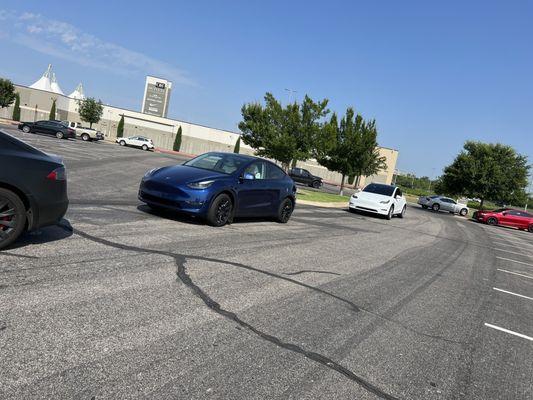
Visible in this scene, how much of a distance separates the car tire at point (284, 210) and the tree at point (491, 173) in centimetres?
3118

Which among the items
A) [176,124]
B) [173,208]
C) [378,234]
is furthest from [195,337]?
[176,124]

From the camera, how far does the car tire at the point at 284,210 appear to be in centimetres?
1149

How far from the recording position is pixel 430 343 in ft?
15.4

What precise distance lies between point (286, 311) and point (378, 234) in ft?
30.2

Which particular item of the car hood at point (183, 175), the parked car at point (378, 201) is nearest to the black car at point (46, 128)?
the parked car at point (378, 201)

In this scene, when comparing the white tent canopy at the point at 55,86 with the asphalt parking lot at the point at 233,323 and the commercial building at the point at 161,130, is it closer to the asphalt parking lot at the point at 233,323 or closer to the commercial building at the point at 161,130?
the commercial building at the point at 161,130

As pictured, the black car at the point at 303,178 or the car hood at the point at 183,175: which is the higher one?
the car hood at the point at 183,175

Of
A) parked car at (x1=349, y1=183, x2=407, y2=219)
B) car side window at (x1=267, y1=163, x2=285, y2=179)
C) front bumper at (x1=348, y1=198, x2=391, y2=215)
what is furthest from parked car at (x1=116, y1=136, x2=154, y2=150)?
car side window at (x1=267, y1=163, x2=285, y2=179)

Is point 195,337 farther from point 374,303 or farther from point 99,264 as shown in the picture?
point 374,303

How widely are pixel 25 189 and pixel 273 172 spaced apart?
6530 mm

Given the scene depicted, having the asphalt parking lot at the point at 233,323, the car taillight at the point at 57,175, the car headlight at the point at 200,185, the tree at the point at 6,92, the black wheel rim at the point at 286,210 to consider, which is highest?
the tree at the point at 6,92

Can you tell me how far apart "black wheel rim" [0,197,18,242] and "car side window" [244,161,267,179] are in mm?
5163

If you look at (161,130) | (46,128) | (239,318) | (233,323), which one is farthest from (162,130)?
(233,323)

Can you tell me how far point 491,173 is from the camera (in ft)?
125
